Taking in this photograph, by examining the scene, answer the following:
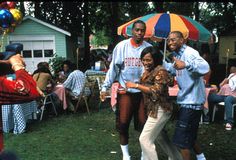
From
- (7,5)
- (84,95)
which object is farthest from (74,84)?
(7,5)

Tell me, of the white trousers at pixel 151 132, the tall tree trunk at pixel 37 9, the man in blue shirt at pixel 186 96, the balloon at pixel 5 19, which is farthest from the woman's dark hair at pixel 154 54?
the tall tree trunk at pixel 37 9

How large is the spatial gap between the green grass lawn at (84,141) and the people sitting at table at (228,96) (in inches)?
9.7

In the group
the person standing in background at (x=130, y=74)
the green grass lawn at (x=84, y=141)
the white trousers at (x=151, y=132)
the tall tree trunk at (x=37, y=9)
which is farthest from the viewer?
the tall tree trunk at (x=37, y=9)

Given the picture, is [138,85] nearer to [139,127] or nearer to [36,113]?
[139,127]

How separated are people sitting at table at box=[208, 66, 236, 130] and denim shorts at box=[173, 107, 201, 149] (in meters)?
3.48

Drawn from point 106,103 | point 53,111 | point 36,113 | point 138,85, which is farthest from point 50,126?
point 138,85

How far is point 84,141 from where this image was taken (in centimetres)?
658

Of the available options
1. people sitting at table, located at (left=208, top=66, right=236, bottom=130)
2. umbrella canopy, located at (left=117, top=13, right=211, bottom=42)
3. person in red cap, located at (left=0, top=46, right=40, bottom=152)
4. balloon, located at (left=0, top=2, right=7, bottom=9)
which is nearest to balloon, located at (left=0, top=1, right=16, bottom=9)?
balloon, located at (left=0, top=2, right=7, bottom=9)

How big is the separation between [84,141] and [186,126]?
9.19ft

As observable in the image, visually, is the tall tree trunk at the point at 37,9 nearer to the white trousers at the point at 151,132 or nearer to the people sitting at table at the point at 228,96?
the people sitting at table at the point at 228,96

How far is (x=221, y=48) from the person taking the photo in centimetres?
3098

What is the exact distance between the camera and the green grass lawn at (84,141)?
5.70 metres

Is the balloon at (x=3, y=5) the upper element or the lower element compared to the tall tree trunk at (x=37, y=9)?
lower

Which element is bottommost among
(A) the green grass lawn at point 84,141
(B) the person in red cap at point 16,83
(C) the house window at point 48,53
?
(A) the green grass lawn at point 84,141
